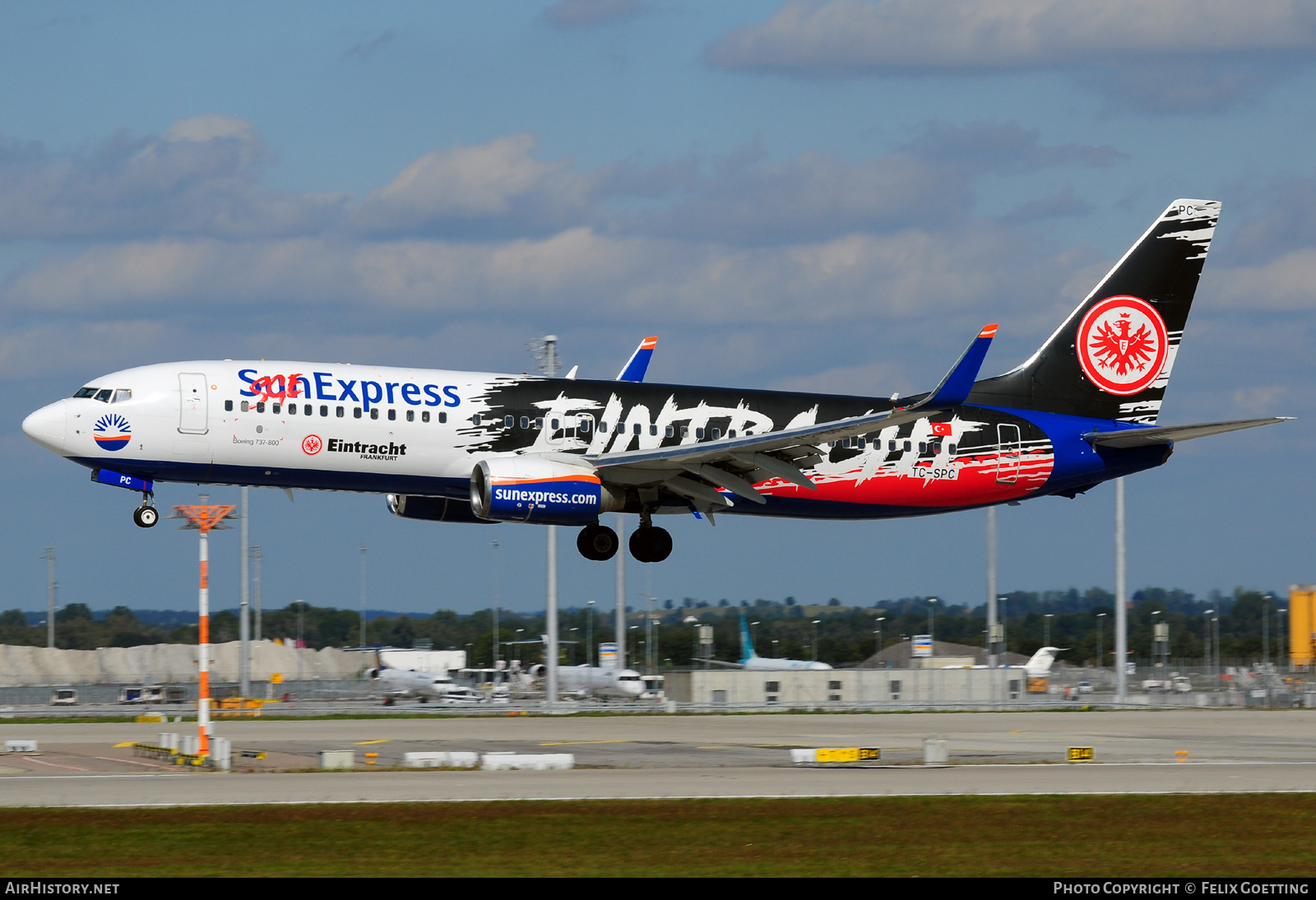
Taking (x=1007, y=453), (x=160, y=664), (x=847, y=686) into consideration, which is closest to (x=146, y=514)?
(x=1007, y=453)

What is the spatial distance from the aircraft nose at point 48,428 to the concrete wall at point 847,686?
57.3 meters

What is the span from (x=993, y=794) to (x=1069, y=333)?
24828 millimetres

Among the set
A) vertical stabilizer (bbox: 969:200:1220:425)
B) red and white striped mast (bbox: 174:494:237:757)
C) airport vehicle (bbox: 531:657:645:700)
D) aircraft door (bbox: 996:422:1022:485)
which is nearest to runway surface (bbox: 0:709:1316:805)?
red and white striped mast (bbox: 174:494:237:757)

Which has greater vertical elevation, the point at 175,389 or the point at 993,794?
the point at 175,389

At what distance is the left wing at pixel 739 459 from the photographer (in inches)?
1734

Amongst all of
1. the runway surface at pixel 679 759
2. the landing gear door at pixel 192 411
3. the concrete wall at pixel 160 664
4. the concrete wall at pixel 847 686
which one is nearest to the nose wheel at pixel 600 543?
the runway surface at pixel 679 759

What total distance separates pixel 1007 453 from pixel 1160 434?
4.75 m

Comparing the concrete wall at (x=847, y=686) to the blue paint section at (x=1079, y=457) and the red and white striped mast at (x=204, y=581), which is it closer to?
the blue paint section at (x=1079, y=457)

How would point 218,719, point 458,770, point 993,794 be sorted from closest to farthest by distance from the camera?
point 993,794 → point 458,770 → point 218,719

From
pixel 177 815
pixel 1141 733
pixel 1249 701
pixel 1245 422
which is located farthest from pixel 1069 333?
pixel 1249 701

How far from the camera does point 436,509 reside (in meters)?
50.8

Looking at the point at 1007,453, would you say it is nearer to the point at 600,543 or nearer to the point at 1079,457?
the point at 1079,457
